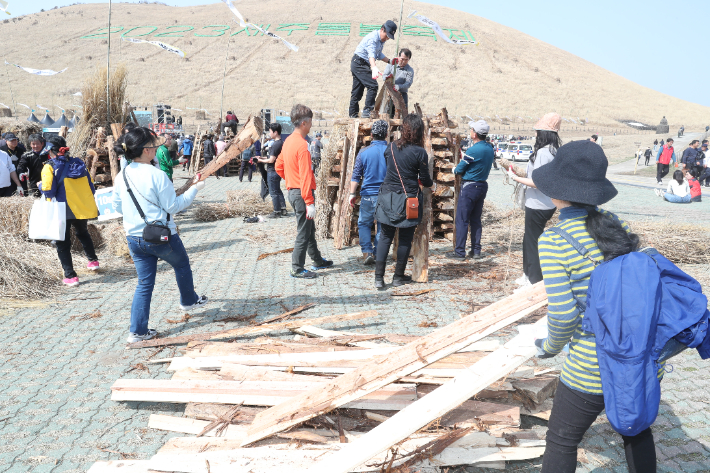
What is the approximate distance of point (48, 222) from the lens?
20.7 feet

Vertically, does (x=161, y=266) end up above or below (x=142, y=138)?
below

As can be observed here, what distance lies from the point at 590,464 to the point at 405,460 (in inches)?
44.5

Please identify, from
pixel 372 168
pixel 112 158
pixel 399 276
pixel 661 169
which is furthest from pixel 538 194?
pixel 661 169

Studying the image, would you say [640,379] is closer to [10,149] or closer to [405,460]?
[405,460]

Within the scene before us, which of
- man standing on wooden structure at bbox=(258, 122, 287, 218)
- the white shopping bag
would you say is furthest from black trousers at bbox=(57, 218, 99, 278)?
man standing on wooden structure at bbox=(258, 122, 287, 218)

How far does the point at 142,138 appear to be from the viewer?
4.34 metres

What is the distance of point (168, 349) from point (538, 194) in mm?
4134

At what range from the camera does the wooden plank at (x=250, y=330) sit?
181 inches

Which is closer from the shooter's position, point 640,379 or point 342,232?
point 640,379

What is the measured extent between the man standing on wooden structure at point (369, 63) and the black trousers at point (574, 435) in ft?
22.0

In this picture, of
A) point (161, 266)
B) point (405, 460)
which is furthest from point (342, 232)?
point (405, 460)

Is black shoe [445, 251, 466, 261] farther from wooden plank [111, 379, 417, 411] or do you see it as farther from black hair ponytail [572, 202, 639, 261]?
black hair ponytail [572, 202, 639, 261]

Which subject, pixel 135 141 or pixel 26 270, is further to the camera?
pixel 26 270

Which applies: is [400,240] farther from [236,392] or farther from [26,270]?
[26,270]
